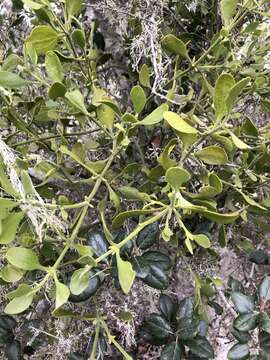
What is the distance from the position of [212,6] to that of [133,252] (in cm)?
35

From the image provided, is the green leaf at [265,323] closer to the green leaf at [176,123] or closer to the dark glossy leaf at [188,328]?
the dark glossy leaf at [188,328]

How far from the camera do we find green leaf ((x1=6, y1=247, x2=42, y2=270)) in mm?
498

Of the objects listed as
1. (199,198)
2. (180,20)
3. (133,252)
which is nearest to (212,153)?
(199,198)

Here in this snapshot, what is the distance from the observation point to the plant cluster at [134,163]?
50cm

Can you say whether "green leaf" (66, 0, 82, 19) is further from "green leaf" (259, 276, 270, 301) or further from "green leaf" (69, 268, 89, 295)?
"green leaf" (259, 276, 270, 301)

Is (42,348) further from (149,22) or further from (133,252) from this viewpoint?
(149,22)

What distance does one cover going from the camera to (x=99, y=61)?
79 cm

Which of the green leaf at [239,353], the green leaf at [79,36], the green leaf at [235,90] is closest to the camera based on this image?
the green leaf at [235,90]

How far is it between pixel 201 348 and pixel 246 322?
0.08m

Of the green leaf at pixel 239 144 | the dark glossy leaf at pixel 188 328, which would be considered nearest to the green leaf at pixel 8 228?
the green leaf at pixel 239 144

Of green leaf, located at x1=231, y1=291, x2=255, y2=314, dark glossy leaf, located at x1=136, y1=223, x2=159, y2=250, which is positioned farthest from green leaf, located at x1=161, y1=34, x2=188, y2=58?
green leaf, located at x1=231, y1=291, x2=255, y2=314

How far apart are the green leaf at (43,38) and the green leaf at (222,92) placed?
19cm

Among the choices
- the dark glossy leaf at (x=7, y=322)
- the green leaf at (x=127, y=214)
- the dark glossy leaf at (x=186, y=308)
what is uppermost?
the green leaf at (x=127, y=214)

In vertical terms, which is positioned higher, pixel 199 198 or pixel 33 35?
pixel 33 35
